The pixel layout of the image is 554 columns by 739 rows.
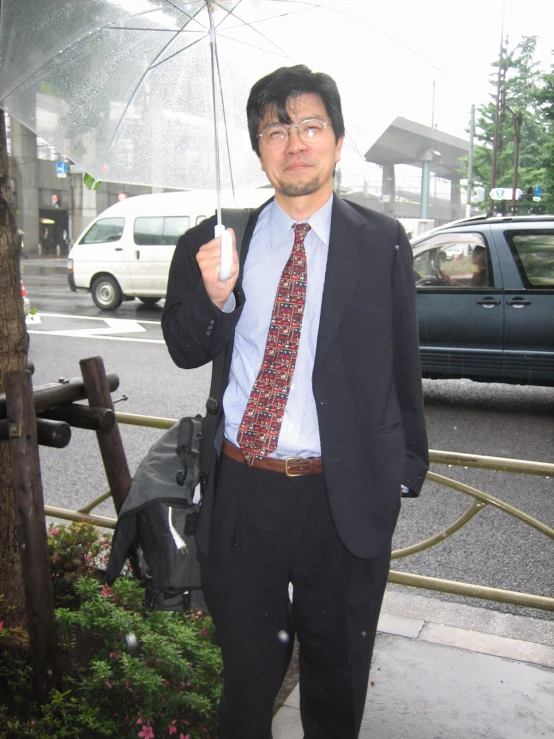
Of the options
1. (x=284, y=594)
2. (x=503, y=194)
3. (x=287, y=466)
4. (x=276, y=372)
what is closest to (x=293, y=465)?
(x=287, y=466)

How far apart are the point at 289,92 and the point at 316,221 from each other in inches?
12.7

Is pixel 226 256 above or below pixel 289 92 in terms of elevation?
below

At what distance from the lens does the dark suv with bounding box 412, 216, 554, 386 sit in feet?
22.4

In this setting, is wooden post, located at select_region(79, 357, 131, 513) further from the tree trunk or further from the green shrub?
the green shrub

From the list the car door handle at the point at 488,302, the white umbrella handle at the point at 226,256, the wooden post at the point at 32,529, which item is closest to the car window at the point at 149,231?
the car door handle at the point at 488,302

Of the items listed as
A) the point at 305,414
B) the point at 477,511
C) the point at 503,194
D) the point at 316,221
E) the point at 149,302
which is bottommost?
the point at 149,302

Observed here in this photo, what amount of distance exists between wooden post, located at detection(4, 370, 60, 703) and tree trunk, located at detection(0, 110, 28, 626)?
0.35 metres

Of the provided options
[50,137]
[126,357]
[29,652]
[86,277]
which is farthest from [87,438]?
[86,277]

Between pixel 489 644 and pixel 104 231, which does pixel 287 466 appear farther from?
pixel 104 231

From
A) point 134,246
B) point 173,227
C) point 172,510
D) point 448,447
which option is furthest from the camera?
point 134,246

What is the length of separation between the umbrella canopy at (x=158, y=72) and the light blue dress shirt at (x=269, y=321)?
0.37 meters

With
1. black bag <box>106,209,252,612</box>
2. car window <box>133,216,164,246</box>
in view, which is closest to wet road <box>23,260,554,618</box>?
black bag <box>106,209,252,612</box>

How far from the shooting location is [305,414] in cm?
181

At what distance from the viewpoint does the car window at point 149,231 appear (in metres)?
14.9
